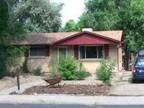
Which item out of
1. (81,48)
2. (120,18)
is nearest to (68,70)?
(81,48)

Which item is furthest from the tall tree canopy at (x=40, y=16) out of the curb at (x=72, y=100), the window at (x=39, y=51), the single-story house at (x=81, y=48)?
the curb at (x=72, y=100)

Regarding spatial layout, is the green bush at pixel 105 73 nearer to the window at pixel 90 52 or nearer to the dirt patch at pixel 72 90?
the dirt patch at pixel 72 90

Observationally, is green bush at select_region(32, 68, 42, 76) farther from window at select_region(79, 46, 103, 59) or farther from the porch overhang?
window at select_region(79, 46, 103, 59)

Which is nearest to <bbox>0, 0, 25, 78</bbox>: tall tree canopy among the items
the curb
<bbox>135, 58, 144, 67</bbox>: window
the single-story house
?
the single-story house

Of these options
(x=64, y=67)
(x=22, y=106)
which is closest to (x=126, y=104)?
(x=22, y=106)

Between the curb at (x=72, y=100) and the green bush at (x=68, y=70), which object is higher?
the green bush at (x=68, y=70)

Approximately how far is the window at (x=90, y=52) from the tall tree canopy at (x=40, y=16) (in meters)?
14.5

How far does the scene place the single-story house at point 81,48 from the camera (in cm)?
3925

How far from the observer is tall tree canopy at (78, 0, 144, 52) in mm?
46969

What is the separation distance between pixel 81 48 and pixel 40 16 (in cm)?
1643

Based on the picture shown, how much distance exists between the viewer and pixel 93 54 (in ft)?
130

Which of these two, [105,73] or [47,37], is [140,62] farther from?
[47,37]

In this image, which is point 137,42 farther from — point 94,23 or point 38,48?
point 38,48

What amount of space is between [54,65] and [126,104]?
1992 centimetres
